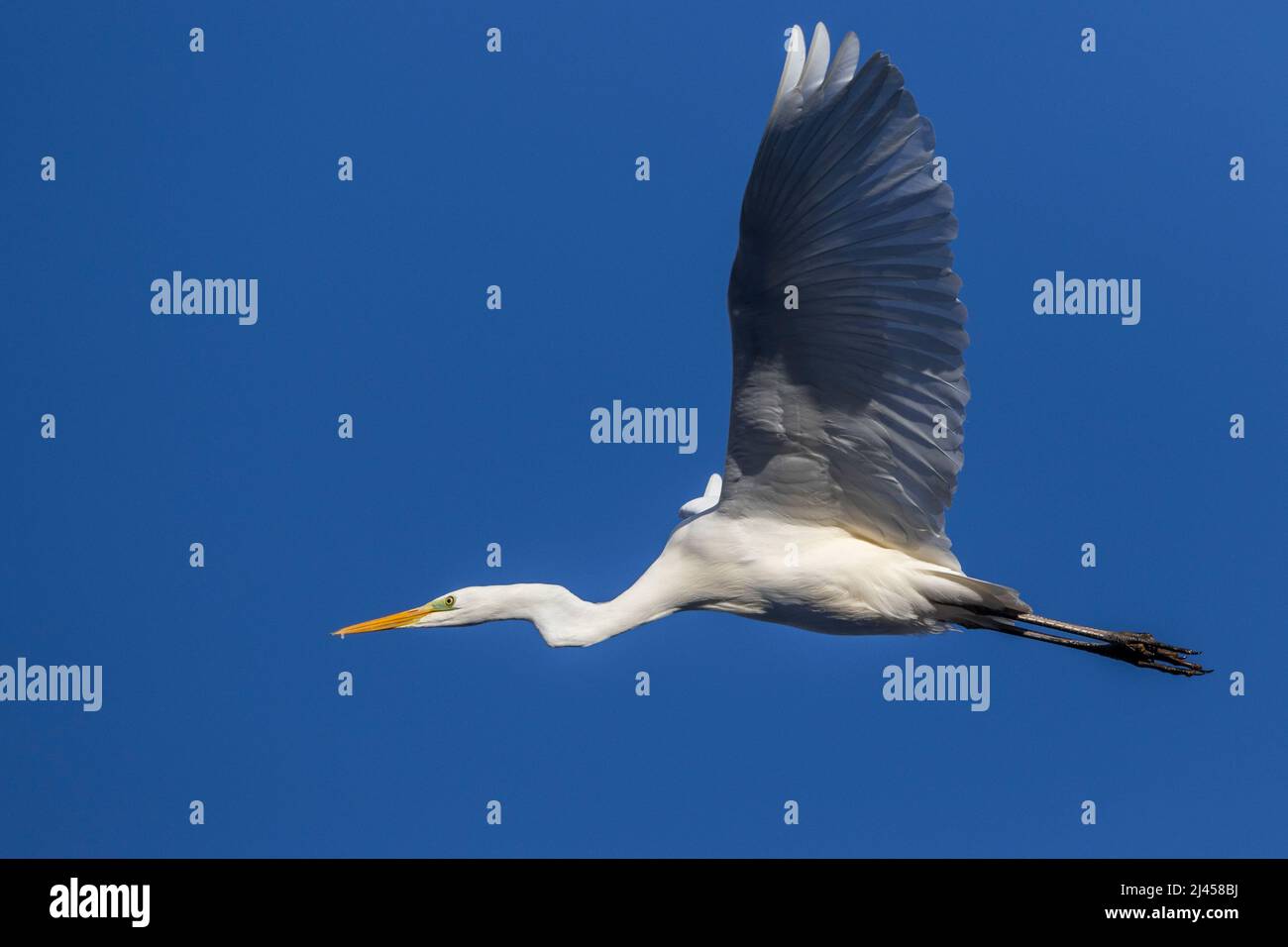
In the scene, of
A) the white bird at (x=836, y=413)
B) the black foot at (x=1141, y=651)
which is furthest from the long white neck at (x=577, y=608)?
the black foot at (x=1141, y=651)

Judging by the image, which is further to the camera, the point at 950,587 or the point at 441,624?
the point at 441,624

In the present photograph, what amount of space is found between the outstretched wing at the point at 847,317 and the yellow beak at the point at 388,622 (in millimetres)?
1691

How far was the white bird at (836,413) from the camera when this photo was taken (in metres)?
6.48

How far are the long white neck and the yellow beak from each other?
0.39 metres

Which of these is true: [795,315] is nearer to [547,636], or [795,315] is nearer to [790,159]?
[790,159]

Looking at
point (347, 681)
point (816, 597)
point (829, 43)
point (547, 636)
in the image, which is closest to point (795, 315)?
point (829, 43)

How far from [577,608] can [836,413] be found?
1.74 metres

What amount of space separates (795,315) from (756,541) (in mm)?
1564

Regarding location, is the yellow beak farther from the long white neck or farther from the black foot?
the black foot

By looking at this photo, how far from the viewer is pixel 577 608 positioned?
830 centimetres

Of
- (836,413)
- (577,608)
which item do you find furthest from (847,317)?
(577,608)

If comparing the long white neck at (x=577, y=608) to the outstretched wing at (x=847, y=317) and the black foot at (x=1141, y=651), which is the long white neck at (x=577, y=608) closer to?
the outstretched wing at (x=847, y=317)

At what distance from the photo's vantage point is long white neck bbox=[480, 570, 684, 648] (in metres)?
8.29

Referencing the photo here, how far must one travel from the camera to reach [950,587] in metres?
7.98
